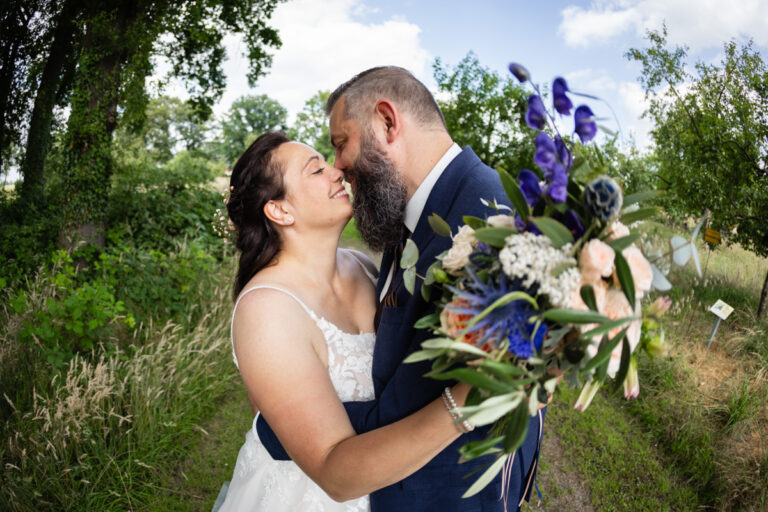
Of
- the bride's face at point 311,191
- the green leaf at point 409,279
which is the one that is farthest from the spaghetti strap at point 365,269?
the green leaf at point 409,279

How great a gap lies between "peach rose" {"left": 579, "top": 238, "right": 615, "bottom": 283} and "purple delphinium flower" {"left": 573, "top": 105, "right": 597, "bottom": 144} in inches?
10.9

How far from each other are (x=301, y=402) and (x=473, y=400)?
0.78 m

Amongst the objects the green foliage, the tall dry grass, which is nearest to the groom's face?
the tall dry grass

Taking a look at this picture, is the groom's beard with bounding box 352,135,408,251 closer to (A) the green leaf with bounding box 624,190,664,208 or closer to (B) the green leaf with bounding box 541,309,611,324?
(A) the green leaf with bounding box 624,190,664,208

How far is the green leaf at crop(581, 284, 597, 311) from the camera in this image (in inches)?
39.0

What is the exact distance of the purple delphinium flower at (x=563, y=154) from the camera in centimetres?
113

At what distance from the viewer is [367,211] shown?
8.27 feet

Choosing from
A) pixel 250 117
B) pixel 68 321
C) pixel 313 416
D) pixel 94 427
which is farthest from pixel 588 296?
pixel 250 117

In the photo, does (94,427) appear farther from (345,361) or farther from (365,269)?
(345,361)

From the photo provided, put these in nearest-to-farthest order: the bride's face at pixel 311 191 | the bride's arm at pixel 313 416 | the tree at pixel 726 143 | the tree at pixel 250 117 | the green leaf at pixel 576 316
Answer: the green leaf at pixel 576 316 → the bride's arm at pixel 313 416 → the bride's face at pixel 311 191 → the tree at pixel 726 143 → the tree at pixel 250 117

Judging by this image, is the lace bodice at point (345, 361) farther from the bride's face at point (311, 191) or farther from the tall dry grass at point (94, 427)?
the tall dry grass at point (94, 427)

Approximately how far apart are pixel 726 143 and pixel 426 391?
21.9 ft

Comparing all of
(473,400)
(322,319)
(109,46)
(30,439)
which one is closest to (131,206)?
(109,46)

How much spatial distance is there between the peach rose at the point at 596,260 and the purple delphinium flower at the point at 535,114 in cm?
31
